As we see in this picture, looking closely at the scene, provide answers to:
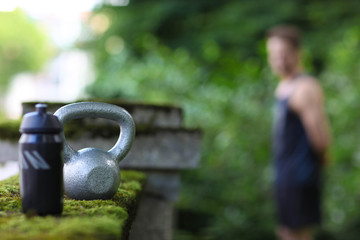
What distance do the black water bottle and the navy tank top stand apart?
3701 mm

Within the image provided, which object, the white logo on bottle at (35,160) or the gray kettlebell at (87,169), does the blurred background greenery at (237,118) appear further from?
the white logo on bottle at (35,160)

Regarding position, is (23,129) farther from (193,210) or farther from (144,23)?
(144,23)

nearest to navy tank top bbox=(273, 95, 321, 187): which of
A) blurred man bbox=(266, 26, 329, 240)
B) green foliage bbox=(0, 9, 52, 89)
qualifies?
blurred man bbox=(266, 26, 329, 240)

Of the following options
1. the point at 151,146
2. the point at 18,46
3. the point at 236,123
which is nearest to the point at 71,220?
the point at 151,146

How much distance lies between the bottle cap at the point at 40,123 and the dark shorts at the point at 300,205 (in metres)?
3.75

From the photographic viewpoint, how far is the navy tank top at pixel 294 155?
4.89 m

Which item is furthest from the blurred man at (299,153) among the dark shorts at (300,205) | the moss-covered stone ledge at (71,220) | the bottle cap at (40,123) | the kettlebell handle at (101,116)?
the bottle cap at (40,123)

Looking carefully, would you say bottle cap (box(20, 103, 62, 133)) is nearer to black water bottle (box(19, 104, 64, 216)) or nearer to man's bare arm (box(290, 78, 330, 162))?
black water bottle (box(19, 104, 64, 216))

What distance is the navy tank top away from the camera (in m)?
4.89

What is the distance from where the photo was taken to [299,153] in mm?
4910

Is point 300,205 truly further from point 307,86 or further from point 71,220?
point 71,220

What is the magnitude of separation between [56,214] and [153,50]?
22.4 feet

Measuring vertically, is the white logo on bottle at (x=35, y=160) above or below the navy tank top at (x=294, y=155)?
above

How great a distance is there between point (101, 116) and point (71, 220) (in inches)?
21.5
